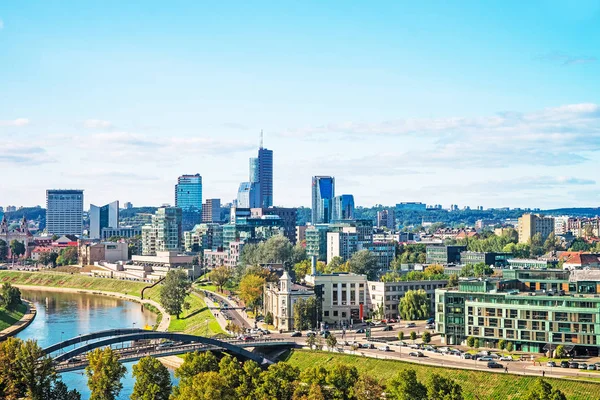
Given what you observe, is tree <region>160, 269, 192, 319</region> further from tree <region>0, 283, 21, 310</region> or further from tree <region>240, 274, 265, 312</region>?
tree <region>0, 283, 21, 310</region>

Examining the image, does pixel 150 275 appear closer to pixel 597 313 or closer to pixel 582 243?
pixel 582 243

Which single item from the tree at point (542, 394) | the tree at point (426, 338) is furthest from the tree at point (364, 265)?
the tree at point (542, 394)

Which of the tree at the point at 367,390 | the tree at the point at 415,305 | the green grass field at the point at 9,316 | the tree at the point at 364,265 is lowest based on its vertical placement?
the green grass field at the point at 9,316

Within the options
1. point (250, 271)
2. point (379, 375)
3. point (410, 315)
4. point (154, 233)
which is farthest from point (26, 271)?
point (379, 375)

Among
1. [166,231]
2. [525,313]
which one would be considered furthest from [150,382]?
[166,231]

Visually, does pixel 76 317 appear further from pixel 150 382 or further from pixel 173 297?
pixel 150 382

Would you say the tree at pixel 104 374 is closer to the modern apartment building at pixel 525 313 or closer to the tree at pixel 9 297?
the modern apartment building at pixel 525 313
